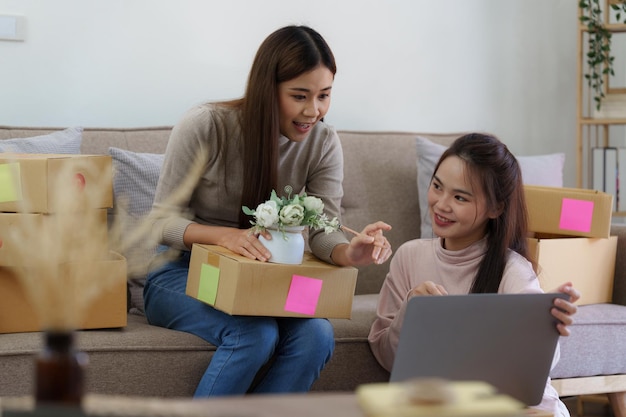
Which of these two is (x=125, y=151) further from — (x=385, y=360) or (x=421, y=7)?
(x=421, y=7)

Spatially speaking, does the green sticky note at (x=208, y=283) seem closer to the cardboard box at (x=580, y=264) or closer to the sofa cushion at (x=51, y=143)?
the sofa cushion at (x=51, y=143)

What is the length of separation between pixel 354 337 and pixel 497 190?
1.67 ft

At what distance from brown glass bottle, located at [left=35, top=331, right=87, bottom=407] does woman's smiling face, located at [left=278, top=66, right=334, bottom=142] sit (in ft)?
4.54

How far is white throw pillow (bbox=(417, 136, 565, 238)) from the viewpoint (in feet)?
9.69

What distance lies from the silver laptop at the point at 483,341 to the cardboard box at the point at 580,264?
906 mm

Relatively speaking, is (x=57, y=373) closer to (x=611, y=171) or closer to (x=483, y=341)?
(x=483, y=341)

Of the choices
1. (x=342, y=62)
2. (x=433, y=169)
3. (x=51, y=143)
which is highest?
(x=342, y=62)

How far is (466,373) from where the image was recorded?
1.46 metres

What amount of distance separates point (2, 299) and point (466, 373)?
1192mm

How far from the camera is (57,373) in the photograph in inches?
34.4

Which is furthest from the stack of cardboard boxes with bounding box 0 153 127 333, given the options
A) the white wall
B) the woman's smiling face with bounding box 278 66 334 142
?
the white wall

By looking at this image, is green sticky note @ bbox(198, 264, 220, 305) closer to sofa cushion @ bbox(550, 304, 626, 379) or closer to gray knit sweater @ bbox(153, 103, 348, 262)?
gray knit sweater @ bbox(153, 103, 348, 262)

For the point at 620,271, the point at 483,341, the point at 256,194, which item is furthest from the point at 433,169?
the point at 483,341

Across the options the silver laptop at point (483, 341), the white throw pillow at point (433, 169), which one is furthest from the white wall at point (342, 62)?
the silver laptop at point (483, 341)
